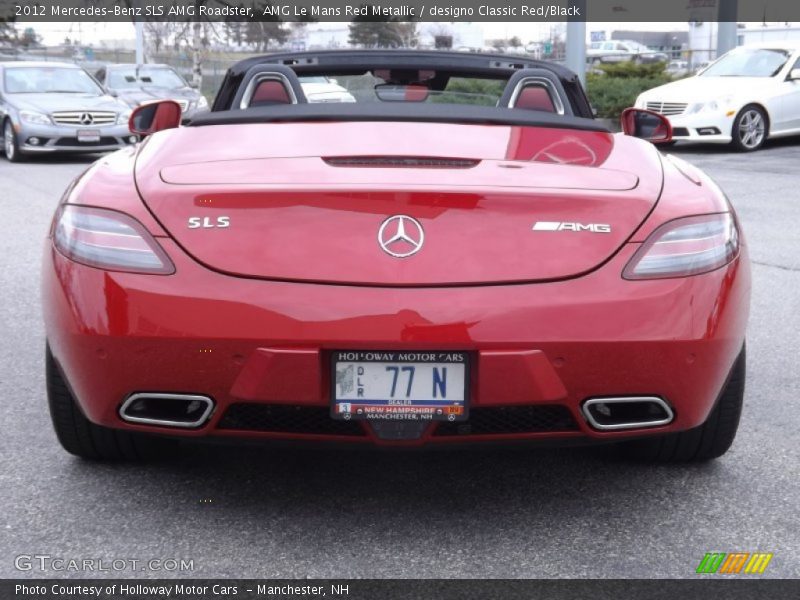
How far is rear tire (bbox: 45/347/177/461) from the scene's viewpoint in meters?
3.35

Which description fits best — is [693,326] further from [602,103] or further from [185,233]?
[602,103]

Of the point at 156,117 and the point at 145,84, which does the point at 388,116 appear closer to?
the point at 156,117

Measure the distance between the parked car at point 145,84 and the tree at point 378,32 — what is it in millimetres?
35149

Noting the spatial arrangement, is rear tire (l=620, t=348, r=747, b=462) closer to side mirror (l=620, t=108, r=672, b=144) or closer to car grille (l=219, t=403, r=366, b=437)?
car grille (l=219, t=403, r=366, b=437)

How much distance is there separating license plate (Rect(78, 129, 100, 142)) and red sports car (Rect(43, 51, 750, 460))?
13.7 meters

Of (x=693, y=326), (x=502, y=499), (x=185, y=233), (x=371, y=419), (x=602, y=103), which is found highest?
(x=185, y=233)

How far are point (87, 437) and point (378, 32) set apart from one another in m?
67.1

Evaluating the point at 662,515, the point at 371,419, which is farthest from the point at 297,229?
the point at 662,515

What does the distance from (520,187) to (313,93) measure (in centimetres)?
414

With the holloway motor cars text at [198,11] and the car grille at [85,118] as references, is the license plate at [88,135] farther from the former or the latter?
the holloway motor cars text at [198,11]

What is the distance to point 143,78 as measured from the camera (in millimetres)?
22406

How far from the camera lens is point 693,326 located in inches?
114

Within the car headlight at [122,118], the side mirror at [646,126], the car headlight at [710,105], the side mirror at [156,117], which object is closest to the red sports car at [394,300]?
the side mirror at [156,117]

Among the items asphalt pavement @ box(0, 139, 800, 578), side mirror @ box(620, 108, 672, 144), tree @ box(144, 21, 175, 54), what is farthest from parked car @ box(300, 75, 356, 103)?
tree @ box(144, 21, 175, 54)
